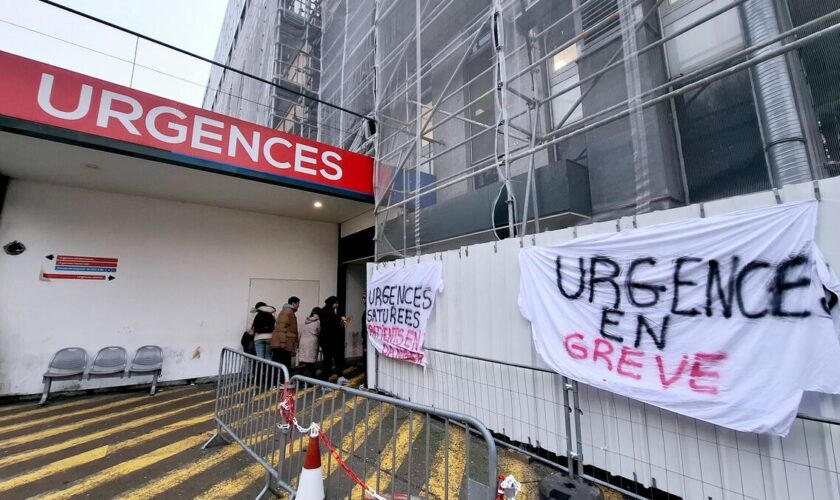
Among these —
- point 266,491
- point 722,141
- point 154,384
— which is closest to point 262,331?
point 154,384

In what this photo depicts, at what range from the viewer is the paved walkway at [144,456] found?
10.9ft

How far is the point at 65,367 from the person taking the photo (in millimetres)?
6492

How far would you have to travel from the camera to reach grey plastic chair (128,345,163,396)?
6918 mm

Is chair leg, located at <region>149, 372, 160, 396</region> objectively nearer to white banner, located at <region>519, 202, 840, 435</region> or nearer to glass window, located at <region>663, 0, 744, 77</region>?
white banner, located at <region>519, 202, 840, 435</region>

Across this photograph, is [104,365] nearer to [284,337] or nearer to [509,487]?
[284,337]

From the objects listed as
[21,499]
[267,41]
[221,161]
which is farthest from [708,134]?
[267,41]

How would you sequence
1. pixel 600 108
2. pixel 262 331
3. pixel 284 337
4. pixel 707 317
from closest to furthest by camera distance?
pixel 707 317
pixel 600 108
pixel 284 337
pixel 262 331

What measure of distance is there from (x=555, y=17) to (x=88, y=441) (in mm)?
8961

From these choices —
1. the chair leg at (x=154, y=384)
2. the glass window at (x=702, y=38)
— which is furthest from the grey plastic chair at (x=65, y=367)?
the glass window at (x=702, y=38)

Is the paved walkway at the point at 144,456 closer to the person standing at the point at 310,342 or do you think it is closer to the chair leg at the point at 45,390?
the chair leg at the point at 45,390

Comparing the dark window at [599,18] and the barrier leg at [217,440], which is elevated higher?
the dark window at [599,18]

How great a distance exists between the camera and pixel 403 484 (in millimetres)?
3439

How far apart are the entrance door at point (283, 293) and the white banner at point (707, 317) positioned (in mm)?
7348

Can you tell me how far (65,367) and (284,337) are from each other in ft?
12.6
